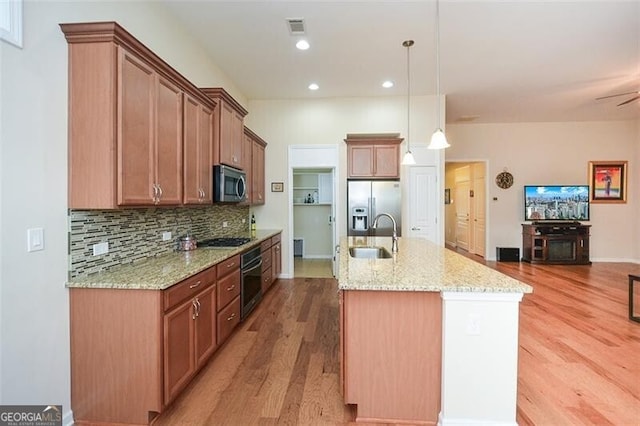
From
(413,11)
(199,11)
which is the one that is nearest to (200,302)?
(199,11)

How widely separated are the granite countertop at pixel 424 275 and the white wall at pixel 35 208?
1655 mm

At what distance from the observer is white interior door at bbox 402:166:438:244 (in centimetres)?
531

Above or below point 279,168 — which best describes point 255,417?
below

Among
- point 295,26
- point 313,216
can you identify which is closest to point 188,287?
point 295,26

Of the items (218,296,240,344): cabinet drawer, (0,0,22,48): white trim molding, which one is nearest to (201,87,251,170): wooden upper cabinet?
(218,296,240,344): cabinet drawer


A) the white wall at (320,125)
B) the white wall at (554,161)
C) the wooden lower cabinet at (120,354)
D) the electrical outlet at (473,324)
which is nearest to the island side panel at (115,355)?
the wooden lower cabinet at (120,354)

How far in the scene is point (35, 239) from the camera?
5.41 ft

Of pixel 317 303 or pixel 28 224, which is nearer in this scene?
pixel 28 224

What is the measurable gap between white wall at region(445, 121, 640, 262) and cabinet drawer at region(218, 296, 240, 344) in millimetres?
5937

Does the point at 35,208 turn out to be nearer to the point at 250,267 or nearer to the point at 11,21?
the point at 11,21

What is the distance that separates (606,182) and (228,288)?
8.37m

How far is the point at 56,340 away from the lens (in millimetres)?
1758

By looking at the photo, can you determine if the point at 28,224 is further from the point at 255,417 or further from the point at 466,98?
the point at 466,98

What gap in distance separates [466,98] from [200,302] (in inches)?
213
